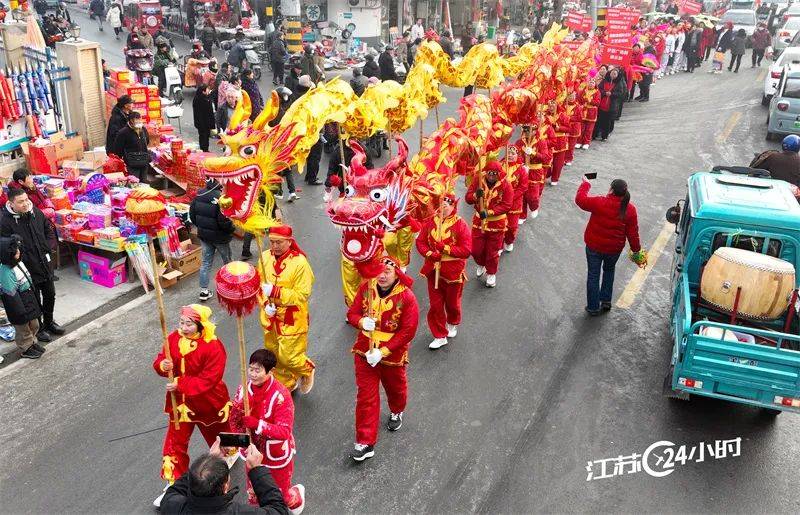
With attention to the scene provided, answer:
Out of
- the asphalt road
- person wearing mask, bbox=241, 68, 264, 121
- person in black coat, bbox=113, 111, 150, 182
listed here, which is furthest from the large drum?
person wearing mask, bbox=241, 68, 264, 121

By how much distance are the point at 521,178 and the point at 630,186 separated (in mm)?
5092

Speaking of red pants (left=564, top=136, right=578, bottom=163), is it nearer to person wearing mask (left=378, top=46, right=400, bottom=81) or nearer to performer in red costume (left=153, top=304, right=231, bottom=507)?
person wearing mask (left=378, top=46, right=400, bottom=81)

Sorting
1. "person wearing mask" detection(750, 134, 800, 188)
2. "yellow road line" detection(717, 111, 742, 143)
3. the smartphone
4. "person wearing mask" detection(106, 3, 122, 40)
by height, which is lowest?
"yellow road line" detection(717, 111, 742, 143)

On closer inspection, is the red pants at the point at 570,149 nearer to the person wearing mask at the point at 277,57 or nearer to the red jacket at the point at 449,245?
the red jacket at the point at 449,245

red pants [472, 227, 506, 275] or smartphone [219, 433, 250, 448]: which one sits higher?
smartphone [219, 433, 250, 448]

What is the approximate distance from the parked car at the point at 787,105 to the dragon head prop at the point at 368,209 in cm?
1424

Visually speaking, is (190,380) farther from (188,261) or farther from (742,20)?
(742,20)

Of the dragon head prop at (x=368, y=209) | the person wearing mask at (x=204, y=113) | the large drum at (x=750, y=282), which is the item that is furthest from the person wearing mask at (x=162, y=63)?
the large drum at (x=750, y=282)

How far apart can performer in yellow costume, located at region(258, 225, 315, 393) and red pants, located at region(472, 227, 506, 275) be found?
3.27 meters

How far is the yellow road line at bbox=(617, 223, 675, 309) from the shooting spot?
30.2 feet

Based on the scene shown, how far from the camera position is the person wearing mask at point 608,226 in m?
8.14

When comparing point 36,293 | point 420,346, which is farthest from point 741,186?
point 36,293

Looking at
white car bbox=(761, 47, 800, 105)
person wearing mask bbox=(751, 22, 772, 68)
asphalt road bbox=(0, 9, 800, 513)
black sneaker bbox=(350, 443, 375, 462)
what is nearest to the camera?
asphalt road bbox=(0, 9, 800, 513)

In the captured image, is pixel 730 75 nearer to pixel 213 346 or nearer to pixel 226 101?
pixel 226 101
